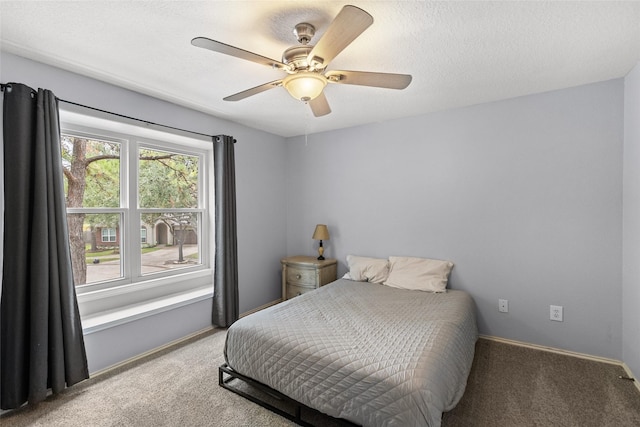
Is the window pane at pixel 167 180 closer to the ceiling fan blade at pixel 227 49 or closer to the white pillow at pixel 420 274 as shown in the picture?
the ceiling fan blade at pixel 227 49

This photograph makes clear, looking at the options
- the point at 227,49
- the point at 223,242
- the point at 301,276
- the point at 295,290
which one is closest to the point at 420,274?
the point at 301,276

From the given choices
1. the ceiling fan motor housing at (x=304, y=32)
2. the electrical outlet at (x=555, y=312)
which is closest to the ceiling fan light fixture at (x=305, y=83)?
the ceiling fan motor housing at (x=304, y=32)

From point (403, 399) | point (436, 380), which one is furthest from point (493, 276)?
point (403, 399)

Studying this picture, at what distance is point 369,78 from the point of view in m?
1.73

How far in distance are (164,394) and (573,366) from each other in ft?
10.3

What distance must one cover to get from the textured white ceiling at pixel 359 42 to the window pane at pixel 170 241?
1235 millimetres

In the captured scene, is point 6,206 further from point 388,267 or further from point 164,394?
point 388,267

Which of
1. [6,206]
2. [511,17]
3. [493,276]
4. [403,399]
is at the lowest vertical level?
[403,399]

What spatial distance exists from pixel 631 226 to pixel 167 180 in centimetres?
407

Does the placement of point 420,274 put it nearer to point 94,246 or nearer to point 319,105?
point 319,105

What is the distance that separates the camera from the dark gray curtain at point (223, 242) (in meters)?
3.18

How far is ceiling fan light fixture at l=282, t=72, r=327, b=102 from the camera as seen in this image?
5.46ft

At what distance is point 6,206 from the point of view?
6.16ft

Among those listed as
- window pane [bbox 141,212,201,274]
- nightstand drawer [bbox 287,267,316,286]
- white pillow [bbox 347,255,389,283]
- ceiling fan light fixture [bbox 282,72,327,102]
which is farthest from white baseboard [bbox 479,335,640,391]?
window pane [bbox 141,212,201,274]
